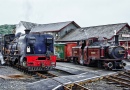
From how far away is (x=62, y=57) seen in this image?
97.6 ft

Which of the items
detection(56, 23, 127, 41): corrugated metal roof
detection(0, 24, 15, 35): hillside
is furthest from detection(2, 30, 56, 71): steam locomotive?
detection(0, 24, 15, 35): hillside

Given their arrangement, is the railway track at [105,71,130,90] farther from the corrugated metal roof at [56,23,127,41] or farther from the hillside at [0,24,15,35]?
the hillside at [0,24,15,35]

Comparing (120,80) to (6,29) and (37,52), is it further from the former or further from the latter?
(6,29)

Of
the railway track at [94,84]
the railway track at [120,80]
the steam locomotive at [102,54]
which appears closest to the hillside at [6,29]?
the steam locomotive at [102,54]

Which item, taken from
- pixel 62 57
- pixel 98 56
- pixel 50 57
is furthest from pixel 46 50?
pixel 62 57

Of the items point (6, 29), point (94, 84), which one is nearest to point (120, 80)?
point (94, 84)

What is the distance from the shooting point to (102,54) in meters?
18.6

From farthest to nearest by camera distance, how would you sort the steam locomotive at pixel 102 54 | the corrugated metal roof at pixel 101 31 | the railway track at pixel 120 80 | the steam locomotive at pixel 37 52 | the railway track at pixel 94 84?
the corrugated metal roof at pixel 101 31
the steam locomotive at pixel 102 54
the steam locomotive at pixel 37 52
the railway track at pixel 120 80
the railway track at pixel 94 84

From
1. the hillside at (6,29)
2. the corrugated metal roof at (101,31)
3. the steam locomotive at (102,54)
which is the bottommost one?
the steam locomotive at (102,54)

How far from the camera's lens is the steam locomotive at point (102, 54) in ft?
59.0

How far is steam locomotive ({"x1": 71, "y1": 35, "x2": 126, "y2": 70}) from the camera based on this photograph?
17969mm

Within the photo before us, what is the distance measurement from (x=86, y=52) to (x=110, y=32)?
16.1 metres

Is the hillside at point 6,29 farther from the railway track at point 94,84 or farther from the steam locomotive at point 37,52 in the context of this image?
the railway track at point 94,84

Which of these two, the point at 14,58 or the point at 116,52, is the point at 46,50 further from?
the point at 116,52
